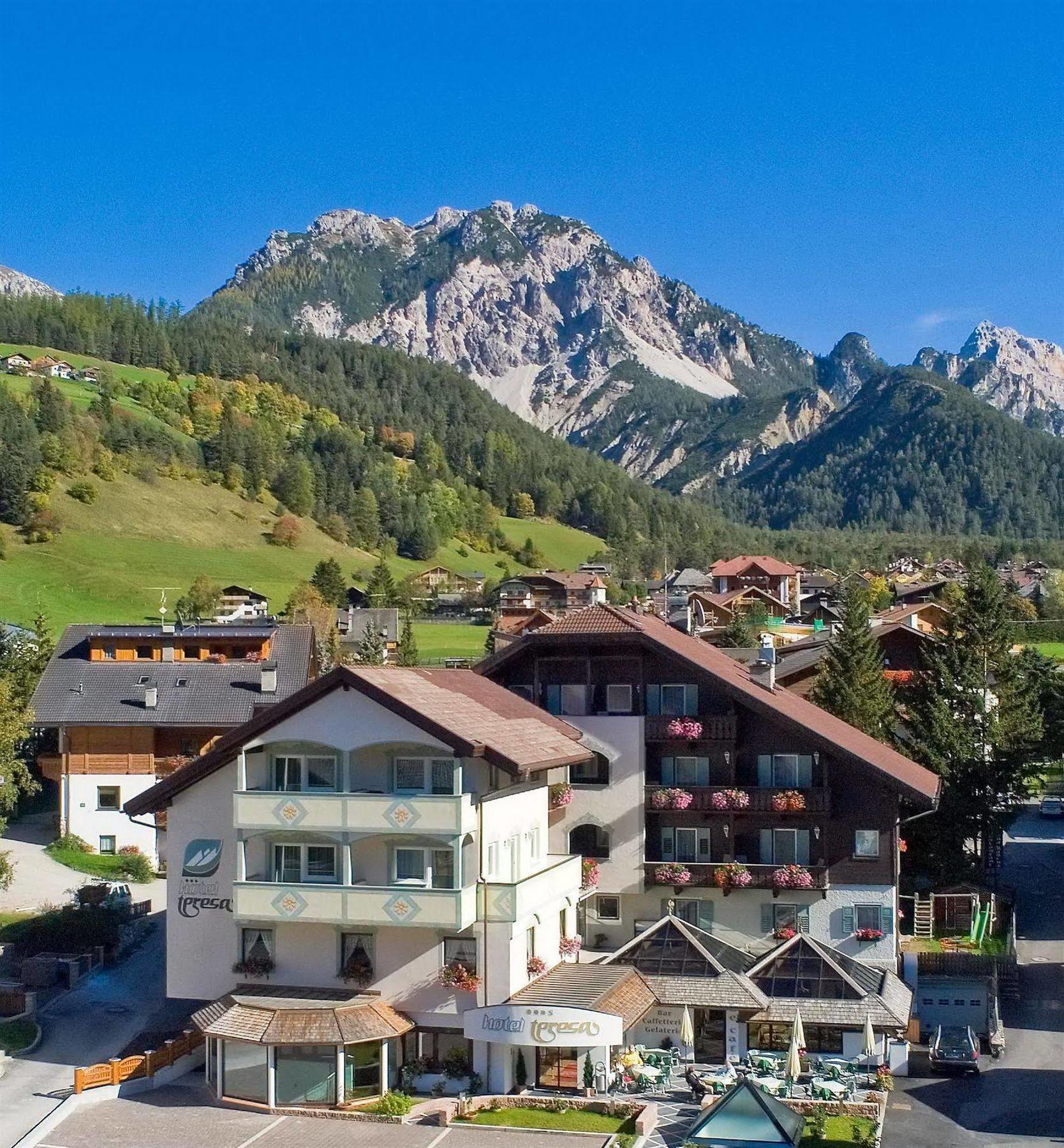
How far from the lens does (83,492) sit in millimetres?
171875

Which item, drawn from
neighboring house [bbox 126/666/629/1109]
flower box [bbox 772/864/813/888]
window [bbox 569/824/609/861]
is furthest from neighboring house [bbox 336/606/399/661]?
neighboring house [bbox 126/666/629/1109]

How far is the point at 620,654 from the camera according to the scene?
4347 cm

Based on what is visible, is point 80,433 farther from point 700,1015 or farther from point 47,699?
point 700,1015

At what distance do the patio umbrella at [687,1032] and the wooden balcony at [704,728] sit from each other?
27.7 ft

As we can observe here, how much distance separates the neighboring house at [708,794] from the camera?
1624 inches

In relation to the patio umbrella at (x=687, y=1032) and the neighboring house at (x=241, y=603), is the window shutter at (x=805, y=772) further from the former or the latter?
the neighboring house at (x=241, y=603)

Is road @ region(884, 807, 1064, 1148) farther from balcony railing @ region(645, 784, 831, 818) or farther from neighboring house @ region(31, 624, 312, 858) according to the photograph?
neighboring house @ region(31, 624, 312, 858)

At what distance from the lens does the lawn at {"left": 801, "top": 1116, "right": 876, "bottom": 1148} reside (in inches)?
1190

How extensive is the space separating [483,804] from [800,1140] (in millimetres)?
10426

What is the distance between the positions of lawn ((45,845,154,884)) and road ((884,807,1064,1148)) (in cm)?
3271

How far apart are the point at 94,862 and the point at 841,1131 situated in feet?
119

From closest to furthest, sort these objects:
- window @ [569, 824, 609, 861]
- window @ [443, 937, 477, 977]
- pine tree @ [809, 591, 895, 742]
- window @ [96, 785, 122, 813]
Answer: window @ [443, 937, 477, 977] → window @ [569, 824, 609, 861] → pine tree @ [809, 591, 895, 742] → window @ [96, 785, 122, 813]

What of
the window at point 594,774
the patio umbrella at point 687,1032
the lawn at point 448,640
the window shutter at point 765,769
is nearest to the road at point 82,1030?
the window at point 594,774

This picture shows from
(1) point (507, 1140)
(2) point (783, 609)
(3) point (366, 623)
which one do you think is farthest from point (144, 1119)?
(2) point (783, 609)
